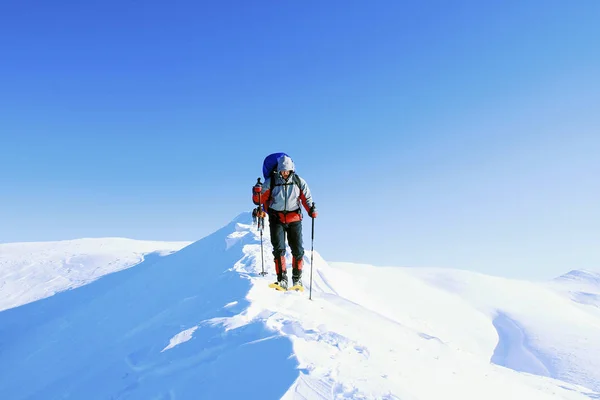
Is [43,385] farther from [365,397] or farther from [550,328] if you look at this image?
[550,328]

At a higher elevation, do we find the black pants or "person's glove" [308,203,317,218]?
"person's glove" [308,203,317,218]

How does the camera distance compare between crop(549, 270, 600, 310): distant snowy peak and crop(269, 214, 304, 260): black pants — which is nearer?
crop(269, 214, 304, 260): black pants

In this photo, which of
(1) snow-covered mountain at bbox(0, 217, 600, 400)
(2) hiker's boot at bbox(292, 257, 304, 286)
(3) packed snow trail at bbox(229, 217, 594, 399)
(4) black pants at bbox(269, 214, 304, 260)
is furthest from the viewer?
(2) hiker's boot at bbox(292, 257, 304, 286)

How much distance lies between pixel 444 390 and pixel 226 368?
266 centimetres

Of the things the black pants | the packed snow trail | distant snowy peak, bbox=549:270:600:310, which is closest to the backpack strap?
the black pants

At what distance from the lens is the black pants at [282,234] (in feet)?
28.0

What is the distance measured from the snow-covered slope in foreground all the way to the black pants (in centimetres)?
1697

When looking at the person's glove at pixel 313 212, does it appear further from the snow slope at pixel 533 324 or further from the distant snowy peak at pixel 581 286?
the distant snowy peak at pixel 581 286

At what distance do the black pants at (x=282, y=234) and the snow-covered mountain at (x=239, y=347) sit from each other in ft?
3.23

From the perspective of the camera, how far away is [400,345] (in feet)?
20.9

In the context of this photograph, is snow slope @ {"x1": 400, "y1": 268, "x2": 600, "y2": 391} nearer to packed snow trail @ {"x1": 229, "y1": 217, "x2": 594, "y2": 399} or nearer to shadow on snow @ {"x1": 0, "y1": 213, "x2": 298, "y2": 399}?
packed snow trail @ {"x1": 229, "y1": 217, "x2": 594, "y2": 399}

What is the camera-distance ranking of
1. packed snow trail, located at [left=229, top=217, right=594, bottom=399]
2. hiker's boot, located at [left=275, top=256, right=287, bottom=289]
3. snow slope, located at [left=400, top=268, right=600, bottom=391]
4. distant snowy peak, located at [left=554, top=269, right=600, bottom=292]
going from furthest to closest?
1. distant snowy peak, located at [left=554, top=269, right=600, bottom=292]
2. snow slope, located at [left=400, top=268, right=600, bottom=391]
3. hiker's boot, located at [left=275, top=256, right=287, bottom=289]
4. packed snow trail, located at [left=229, top=217, right=594, bottom=399]

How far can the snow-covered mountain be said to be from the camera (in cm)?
452

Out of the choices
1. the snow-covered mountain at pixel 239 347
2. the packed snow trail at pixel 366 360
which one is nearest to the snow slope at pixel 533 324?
the snow-covered mountain at pixel 239 347
